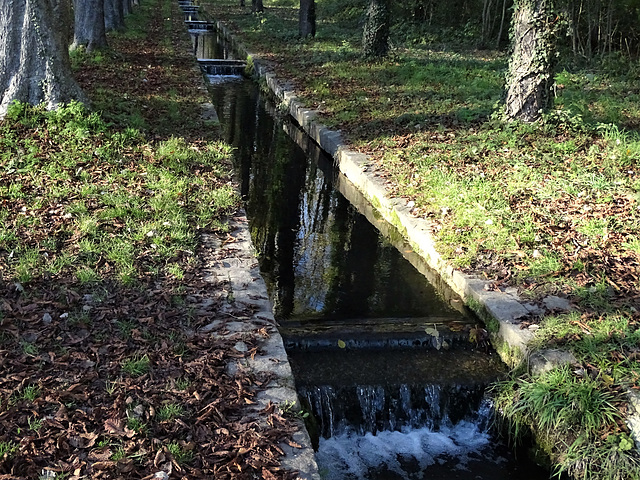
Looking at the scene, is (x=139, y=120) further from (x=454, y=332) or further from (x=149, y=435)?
(x=149, y=435)

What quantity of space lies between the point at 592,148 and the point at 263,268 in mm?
5270

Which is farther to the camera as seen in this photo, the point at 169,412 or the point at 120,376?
the point at 120,376

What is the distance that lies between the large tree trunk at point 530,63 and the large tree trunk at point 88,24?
10.4m

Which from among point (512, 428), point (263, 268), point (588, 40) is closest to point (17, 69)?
point (263, 268)

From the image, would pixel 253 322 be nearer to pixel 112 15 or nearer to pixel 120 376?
pixel 120 376

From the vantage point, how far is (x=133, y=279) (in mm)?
5168

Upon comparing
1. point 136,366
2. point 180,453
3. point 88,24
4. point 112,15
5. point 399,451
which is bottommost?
point 399,451

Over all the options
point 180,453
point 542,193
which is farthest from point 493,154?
point 180,453

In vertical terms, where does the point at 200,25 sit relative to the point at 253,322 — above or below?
above

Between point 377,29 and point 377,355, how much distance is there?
13231 millimetres

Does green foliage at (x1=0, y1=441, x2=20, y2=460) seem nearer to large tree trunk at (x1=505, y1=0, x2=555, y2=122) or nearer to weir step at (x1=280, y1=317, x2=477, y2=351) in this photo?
weir step at (x1=280, y1=317, x2=477, y2=351)

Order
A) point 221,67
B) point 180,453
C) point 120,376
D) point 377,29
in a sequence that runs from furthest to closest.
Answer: point 221,67 < point 377,29 < point 120,376 < point 180,453

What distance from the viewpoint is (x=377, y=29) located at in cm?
1667

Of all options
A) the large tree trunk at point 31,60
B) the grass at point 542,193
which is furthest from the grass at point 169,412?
the large tree trunk at point 31,60
